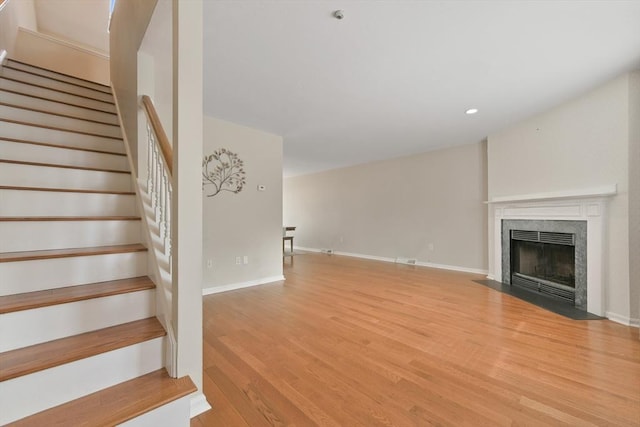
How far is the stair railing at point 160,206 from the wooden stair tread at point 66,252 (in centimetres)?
14

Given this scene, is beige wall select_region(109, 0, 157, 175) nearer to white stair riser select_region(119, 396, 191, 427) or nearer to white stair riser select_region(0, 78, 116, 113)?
white stair riser select_region(0, 78, 116, 113)

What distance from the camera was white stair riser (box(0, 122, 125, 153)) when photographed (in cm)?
197

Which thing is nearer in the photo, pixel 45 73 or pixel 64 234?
pixel 64 234

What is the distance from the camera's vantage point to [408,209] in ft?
18.2

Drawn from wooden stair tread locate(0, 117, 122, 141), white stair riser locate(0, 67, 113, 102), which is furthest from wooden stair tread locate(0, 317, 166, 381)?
white stair riser locate(0, 67, 113, 102)

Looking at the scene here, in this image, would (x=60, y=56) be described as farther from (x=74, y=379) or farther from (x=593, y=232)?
(x=593, y=232)

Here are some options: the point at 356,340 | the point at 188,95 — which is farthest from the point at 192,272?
the point at 356,340

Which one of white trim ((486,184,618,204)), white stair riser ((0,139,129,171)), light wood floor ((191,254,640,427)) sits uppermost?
white stair riser ((0,139,129,171))

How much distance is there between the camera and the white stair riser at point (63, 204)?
4.94 ft

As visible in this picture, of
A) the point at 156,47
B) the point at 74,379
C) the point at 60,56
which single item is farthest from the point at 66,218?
the point at 60,56

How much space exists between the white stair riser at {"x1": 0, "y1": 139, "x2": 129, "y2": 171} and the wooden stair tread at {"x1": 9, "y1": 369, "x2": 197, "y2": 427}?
1.76m

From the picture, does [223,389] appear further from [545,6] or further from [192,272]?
[545,6]

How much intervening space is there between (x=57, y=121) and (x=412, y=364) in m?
3.64

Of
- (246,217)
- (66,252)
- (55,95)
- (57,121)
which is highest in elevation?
(55,95)
